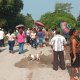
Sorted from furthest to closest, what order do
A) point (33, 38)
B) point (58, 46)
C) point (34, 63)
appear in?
point (33, 38) → point (34, 63) → point (58, 46)

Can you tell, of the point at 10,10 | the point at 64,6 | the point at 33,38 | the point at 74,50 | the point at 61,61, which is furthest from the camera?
the point at 64,6

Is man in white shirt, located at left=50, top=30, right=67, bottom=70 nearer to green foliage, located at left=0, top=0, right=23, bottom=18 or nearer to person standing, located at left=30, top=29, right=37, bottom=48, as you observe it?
person standing, located at left=30, top=29, right=37, bottom=48

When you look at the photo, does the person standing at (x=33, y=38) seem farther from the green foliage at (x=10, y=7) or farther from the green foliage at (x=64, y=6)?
the green foliage at (x=64, y=6)

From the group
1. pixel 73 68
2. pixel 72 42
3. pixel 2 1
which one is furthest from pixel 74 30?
pixel 2 1

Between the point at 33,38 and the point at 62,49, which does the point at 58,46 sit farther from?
the point at 33,38

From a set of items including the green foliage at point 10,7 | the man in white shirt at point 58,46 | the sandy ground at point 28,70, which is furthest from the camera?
the green foliage at point 10,7

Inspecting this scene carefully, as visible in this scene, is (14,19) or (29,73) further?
(14,19)

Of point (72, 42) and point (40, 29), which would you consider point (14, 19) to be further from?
point (72, 42)

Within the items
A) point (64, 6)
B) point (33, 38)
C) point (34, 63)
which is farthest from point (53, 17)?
point (34, 63)

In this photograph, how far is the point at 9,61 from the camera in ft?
57.7

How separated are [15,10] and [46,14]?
39071mm

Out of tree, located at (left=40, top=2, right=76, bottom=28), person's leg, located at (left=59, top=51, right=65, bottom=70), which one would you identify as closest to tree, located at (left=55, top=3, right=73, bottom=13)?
tree, located at (left=40, top=2, right=76, bottom=28)

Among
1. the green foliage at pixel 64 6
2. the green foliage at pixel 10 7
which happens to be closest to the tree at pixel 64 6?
the green foliage at pixel 64 6

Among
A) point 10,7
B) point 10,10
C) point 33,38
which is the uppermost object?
point 10,7
